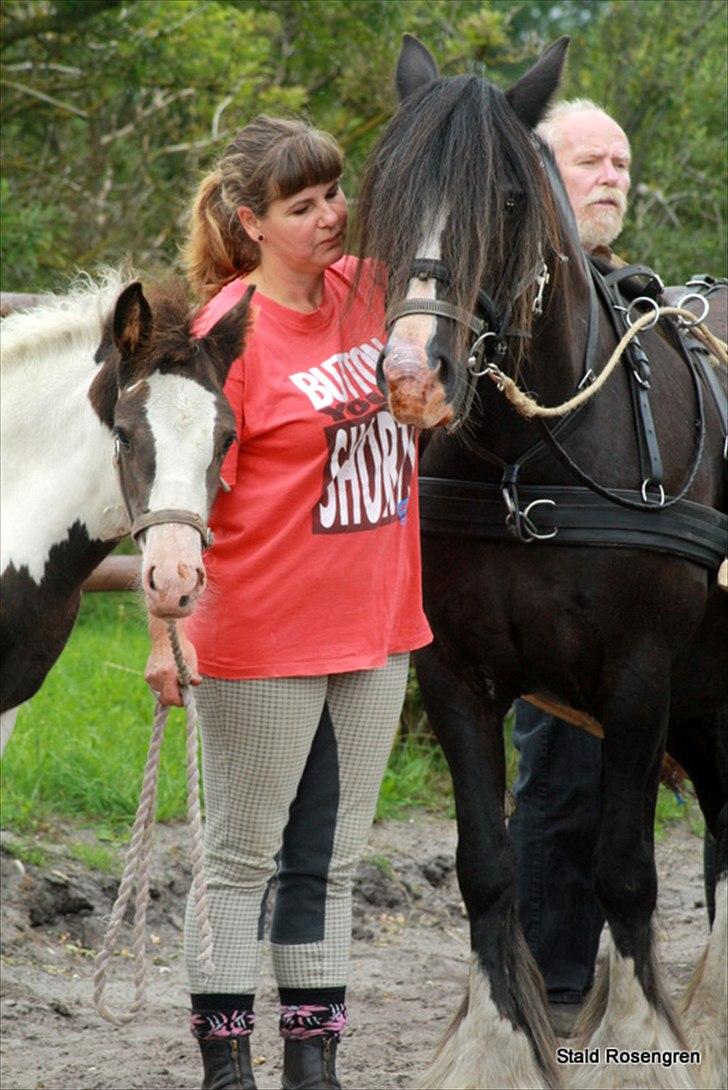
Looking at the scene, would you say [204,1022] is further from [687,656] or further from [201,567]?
[687,656]

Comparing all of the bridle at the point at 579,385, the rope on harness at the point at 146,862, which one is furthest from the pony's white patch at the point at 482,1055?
the bridle at the point at 579,385

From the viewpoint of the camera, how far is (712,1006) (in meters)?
3.71

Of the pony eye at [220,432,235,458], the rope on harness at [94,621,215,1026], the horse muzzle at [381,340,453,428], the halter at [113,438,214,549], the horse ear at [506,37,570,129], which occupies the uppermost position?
the horse ear at [506,37,570,129]

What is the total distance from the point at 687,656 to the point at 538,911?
0.94 meters

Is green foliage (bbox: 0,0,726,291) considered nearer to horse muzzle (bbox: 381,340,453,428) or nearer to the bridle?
the bridle

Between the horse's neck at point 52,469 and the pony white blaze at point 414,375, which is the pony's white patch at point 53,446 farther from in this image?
the pony white blaze at point 414,375

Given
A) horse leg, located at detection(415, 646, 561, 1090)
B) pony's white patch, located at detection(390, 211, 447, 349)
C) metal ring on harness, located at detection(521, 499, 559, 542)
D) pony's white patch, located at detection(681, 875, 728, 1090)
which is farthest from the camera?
pony's white patch, located at detection(681, 875, 728, 1090)

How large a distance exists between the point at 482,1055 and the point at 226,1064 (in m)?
0.67

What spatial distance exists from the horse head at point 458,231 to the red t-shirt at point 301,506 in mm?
176

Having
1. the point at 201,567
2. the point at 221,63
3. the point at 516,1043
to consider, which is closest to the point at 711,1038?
the point at 516,1043

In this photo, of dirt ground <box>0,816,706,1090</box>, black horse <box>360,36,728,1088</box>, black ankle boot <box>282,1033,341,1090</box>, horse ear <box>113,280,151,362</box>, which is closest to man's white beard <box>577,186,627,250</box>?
black horse <box>360,36,728,1088</box>

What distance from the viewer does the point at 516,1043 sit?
10.9 ft

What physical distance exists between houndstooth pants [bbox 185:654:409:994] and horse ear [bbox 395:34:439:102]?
1139 mm

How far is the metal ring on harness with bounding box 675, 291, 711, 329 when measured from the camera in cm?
369
